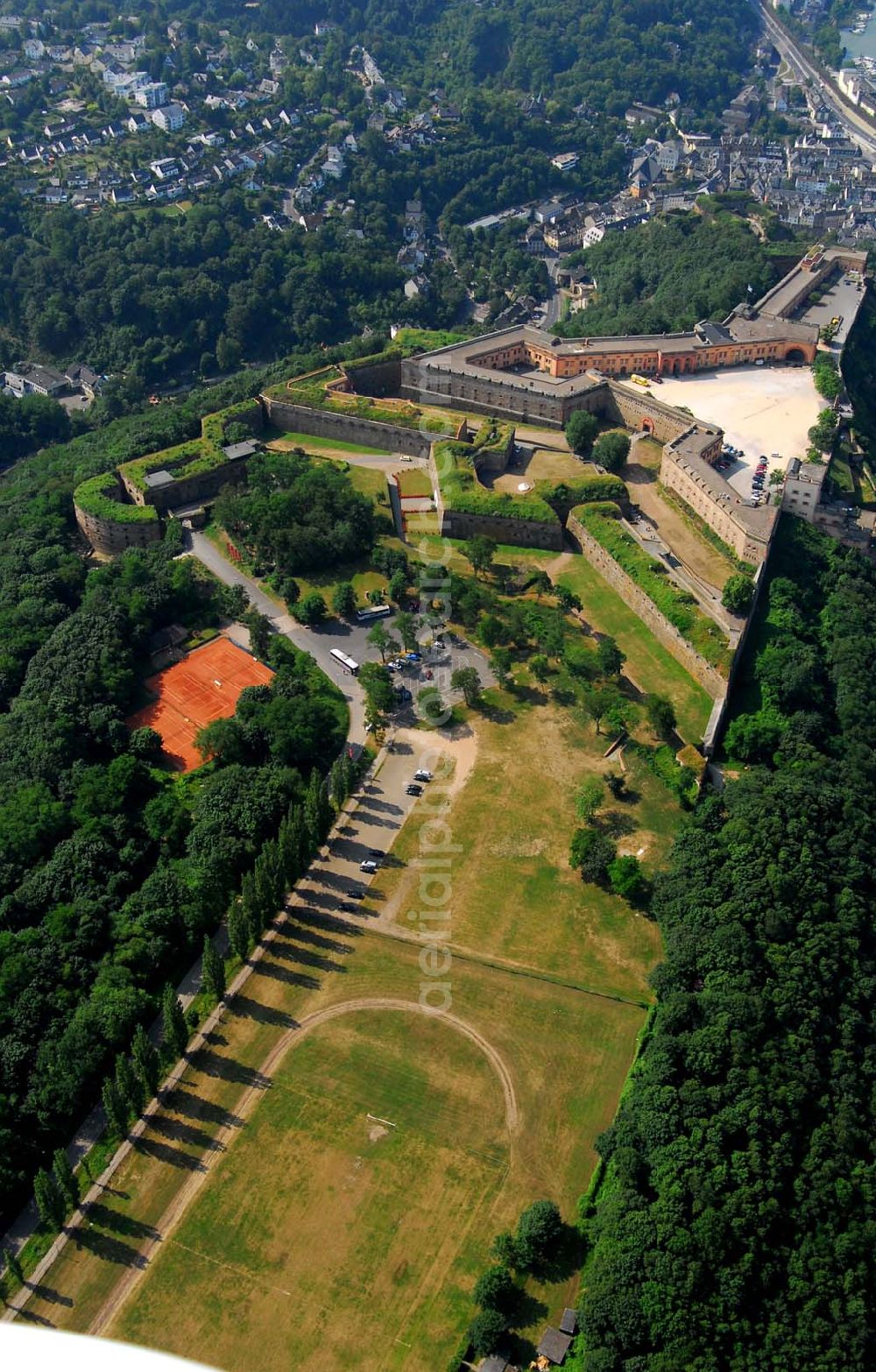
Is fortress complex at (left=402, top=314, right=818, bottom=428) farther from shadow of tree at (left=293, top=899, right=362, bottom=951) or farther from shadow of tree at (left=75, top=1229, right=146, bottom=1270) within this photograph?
shadow of tree at (left=75, top=1229, right=146, bottom=1270)

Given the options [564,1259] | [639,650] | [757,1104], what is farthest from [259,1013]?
[639,650]

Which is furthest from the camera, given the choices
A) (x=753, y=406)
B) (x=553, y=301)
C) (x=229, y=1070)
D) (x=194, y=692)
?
(x=553, y=301)

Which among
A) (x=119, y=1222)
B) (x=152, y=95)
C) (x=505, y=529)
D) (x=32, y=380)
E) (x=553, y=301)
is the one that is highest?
(x=152, y=95)

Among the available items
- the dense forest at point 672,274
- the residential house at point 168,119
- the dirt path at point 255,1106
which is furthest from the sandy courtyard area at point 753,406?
the residential house at point 168,119

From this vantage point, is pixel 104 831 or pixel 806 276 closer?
pixel 104 831

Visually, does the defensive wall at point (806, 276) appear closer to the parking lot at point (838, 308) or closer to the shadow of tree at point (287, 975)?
the parking lot at point (838, 308)

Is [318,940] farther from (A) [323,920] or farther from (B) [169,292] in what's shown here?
(B) [169,292]

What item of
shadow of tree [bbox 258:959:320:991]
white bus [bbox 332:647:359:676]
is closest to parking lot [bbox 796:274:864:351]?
white bus [bbox 332:647:359:676]

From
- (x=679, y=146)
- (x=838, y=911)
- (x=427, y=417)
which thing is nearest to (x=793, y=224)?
(x=679, y=146)
